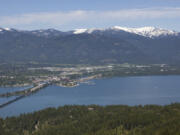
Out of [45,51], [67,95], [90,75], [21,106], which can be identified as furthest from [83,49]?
[21,106]

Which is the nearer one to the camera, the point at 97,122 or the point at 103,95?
the point at 97,122

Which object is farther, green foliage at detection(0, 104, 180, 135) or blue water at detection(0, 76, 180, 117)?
blue water at detection(0, 76, 180, 117)

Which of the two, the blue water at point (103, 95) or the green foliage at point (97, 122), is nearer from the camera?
the green foliage at point (97, 122)

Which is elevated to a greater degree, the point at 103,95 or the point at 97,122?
the point at 97,122

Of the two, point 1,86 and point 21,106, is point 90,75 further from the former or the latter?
point 21,106
